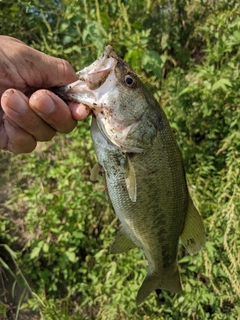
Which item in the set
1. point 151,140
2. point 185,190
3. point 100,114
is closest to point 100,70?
point 100,114

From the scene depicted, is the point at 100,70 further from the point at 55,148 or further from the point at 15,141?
the point at 55,148

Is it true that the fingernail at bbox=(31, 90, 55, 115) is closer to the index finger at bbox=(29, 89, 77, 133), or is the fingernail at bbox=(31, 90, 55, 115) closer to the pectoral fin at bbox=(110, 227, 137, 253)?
Result: the index finger at bbox=(29, 89, 77, 133)

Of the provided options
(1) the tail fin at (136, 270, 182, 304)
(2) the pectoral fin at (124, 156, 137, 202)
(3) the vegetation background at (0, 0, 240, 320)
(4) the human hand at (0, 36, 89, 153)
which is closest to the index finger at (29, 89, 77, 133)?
(4) the human hand at (0, 36, 89, 153)

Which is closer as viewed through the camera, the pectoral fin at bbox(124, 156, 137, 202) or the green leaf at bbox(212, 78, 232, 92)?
the pectoral fin at bbox(124, 156, 137, 202)

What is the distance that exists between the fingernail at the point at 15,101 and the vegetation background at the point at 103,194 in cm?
135

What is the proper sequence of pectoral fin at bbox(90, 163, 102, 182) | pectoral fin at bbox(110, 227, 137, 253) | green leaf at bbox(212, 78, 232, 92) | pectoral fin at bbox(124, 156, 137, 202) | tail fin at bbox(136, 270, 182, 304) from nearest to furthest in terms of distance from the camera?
pectoral fin at bbox(124, 156, 137, 202)
pectoral fin at bbox(90, 163, 102, 182)
pectoral fin at bbox(110, 227, 137, 253)
tail fin at bbox(136, 270, 182, 304)
green leaf at bbox(212, 78, 232, 92)

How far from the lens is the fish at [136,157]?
1497 mm

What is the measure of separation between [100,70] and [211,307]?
236 centimetres

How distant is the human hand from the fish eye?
0.21 meters

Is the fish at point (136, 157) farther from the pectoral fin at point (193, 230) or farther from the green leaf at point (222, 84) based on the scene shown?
the green leaf at point (222, 84)

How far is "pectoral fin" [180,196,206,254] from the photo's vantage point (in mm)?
1896

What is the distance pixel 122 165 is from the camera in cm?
163

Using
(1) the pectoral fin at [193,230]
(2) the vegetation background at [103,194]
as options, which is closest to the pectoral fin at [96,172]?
(1) the pectoral fin at [193,230]

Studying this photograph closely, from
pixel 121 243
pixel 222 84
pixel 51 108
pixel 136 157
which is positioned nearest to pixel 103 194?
pixel 121 243
